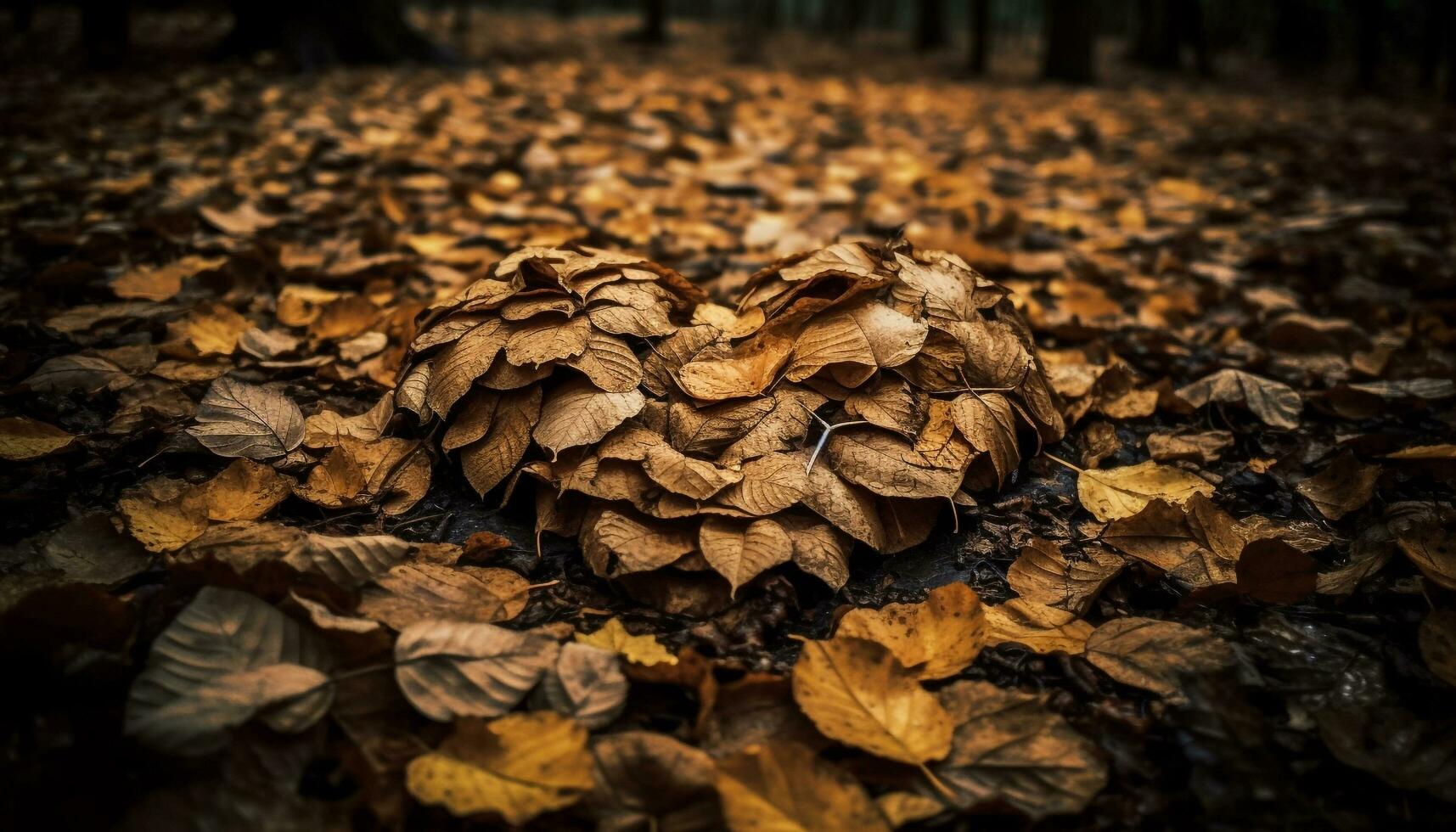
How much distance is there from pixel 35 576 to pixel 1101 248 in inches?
124

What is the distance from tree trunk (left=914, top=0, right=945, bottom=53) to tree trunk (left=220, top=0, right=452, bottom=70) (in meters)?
10.2

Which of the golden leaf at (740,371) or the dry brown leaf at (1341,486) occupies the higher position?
the golden leaf at (740,371)

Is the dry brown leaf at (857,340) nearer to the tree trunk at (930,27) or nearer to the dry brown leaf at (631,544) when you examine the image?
the dry brown leaf at (631,544)

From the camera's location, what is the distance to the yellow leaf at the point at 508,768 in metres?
0.85

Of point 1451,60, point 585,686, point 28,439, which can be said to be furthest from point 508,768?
point 1451,60

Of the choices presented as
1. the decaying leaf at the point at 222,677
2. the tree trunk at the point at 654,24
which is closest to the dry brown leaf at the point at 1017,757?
the decaying leaf at the point at 222,677

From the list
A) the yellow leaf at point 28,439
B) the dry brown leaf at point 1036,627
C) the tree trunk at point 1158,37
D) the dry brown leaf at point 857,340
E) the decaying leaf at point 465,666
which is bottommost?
the dry brown leaf at point 1036,627

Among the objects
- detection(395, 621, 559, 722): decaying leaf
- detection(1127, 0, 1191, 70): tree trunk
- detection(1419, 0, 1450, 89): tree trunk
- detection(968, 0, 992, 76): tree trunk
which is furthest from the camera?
detection(1127, 0, 1191, 70): tree trunk

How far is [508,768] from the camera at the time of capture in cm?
90

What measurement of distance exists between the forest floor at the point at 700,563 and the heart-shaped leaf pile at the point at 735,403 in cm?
7

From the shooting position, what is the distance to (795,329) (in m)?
1.51

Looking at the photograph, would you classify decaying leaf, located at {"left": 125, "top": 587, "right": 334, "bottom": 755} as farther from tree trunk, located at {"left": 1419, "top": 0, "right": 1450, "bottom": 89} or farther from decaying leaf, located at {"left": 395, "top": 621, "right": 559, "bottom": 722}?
tree trunk, located at {"left": 1419, "top": 0, "right": 1450, "bottom": 89}

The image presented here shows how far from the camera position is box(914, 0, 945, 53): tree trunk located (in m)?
13.5

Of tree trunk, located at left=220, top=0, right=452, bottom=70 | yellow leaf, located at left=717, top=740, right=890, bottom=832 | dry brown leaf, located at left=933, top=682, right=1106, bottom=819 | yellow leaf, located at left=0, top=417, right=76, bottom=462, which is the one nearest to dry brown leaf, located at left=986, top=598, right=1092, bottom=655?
dry brown leaf, located at left=933, top=682, right=1106, bottom=819
